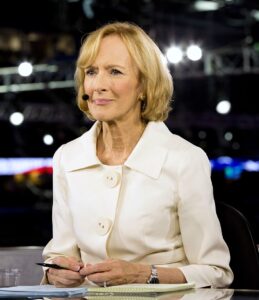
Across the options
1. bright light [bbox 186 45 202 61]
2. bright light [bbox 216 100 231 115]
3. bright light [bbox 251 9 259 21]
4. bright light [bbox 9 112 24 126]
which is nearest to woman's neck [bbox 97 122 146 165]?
bright light [bbox 186 45 202 61]

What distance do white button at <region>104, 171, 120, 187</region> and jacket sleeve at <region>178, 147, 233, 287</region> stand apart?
173mm

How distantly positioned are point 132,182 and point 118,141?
0.52 feet

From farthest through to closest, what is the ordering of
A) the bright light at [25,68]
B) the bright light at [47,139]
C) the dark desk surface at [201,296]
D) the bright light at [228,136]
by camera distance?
the bright light at [47,139], the bright light at [228,136], the bright light at [25,68], the dark desk surface at [201,296]

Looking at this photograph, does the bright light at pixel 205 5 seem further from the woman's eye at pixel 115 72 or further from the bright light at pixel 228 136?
the woman's eye at pixel 115 72

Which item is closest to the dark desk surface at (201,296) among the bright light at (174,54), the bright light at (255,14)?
the bright light at (174,54)

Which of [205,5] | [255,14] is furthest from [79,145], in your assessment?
[205,5]

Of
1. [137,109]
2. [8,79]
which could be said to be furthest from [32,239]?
[137,109]

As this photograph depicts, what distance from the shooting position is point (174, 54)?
8.12 m

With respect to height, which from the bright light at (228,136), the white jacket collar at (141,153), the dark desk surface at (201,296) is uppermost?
the bright light at (228,136)

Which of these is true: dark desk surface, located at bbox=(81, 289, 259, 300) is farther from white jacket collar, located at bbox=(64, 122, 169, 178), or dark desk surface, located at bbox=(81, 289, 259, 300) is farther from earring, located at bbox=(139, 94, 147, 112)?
earring, located at bbox=(139, 94, 147, 112)

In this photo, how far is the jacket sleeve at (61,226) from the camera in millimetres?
2353

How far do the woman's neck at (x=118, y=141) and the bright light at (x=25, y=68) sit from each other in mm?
6072

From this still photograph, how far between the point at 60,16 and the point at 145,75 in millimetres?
5777

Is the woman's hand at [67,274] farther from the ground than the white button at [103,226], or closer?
closer
